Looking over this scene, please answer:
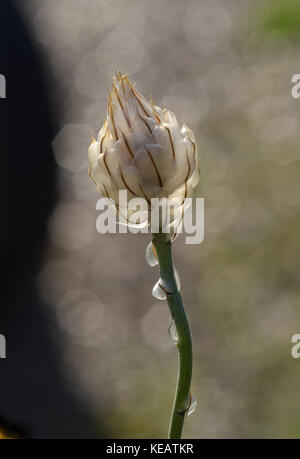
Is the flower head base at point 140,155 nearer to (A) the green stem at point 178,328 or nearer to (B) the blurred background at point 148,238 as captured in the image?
(A) the green stem at point 178,328

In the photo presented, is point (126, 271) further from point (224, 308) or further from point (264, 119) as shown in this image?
point (264, 119)

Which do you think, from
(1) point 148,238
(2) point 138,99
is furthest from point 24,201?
(2) point 138,99

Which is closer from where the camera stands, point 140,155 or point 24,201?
point 140,155

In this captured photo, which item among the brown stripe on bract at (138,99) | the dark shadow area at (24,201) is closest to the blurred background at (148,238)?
the dark shadow area at (24,201)

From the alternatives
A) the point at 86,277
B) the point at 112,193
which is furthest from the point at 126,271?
the point at 112,193

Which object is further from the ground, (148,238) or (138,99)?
(138,99)

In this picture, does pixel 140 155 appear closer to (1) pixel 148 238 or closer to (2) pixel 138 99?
(2) pixel 138 99

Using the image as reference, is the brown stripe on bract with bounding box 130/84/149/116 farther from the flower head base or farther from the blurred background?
the blurred background
